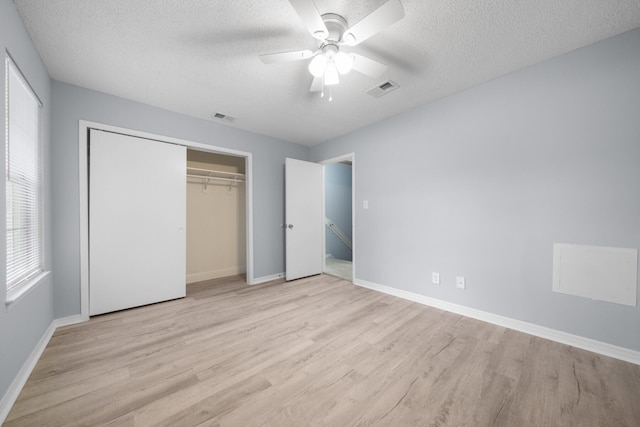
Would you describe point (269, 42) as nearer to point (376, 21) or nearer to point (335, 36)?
point (335, 36)

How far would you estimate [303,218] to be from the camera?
13.2 ft

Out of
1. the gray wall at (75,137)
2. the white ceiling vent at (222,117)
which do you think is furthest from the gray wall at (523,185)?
the gray wall at (75,137)

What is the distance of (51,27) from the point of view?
5.43ft

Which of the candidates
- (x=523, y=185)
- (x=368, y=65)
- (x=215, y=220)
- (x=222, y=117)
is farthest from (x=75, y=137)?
(x=523, y=185)

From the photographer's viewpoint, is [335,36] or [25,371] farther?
[335,36]

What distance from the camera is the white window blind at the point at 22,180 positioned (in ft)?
4.93

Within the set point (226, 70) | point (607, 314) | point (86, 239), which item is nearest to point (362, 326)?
point (607, 314)

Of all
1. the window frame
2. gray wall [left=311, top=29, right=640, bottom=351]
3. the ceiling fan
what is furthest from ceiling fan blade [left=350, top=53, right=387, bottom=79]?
the window frame

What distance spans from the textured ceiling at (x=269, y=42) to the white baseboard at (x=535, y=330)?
7.72ft

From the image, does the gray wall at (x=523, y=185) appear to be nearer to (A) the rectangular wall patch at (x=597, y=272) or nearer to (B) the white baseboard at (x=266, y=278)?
(A) the rectangular wall patch at (x=597, y=272)

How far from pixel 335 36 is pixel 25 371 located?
3.08m

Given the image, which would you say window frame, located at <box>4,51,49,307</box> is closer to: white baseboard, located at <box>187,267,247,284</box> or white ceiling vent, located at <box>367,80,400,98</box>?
white baseboard, located at <box>187,267,247,284</box>

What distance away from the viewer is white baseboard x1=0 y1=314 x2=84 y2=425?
124cm

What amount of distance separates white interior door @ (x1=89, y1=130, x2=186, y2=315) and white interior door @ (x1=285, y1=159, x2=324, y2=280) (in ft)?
5.03
